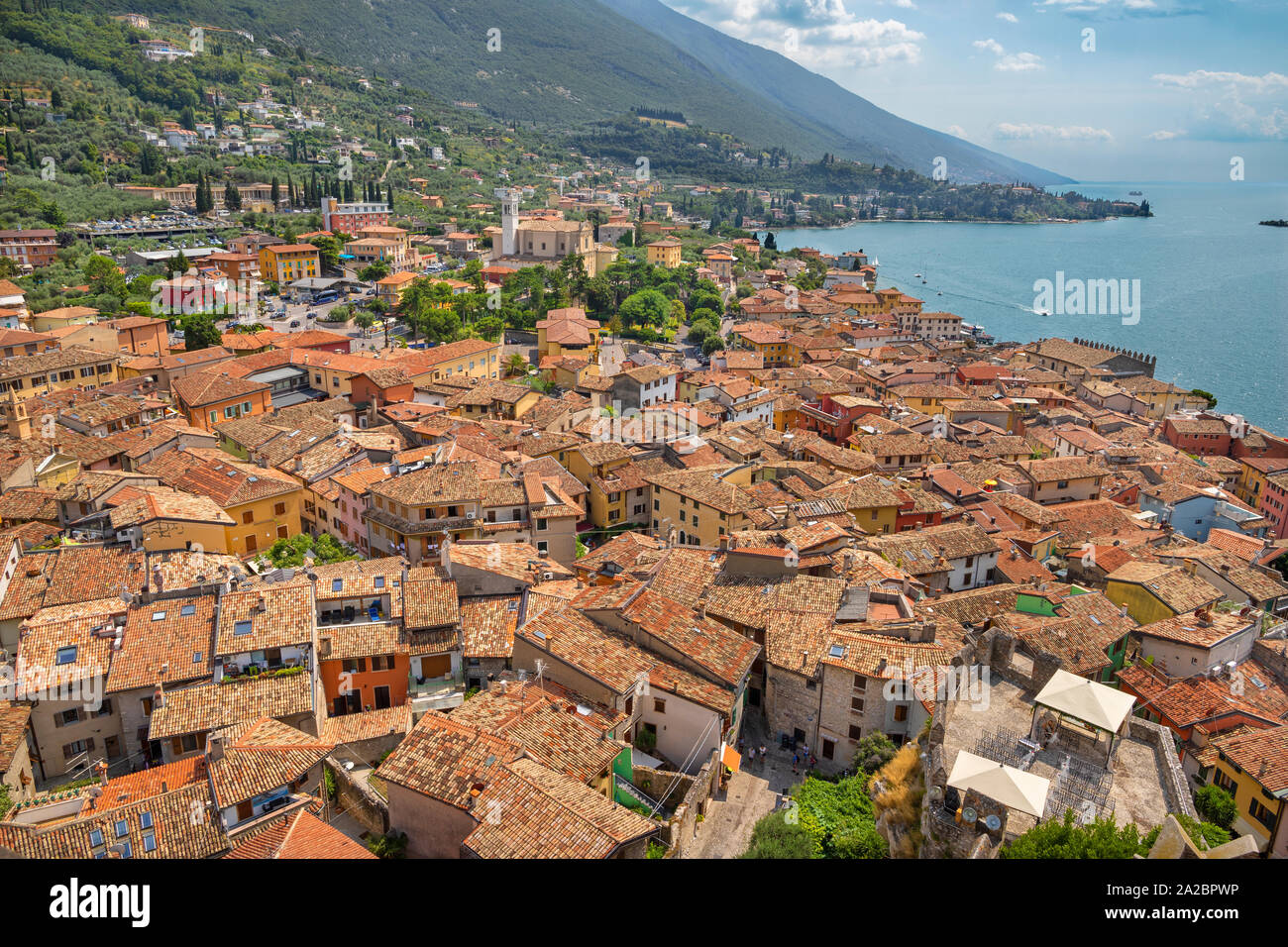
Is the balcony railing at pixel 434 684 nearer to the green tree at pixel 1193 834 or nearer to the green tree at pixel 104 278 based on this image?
the green tree at pixel 1193 834

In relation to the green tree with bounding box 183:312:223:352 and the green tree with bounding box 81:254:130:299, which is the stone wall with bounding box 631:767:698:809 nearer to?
the green tree with bounding box 183:312:223:352

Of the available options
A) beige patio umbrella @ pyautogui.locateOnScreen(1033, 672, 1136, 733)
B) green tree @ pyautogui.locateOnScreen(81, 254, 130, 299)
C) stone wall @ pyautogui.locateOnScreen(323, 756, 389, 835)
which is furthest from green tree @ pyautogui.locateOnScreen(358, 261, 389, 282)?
beige patio umbrella @ pyautogui.locateOnScreen(1033, 672, 1136, 733)

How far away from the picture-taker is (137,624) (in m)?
15.6

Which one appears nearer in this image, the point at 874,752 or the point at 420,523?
the point at 874,752

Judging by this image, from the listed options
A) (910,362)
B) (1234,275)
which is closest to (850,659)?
(910,362)

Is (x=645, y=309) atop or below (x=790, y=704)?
atop

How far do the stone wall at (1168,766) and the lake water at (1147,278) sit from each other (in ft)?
189

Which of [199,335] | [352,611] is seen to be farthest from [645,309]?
[352,611]

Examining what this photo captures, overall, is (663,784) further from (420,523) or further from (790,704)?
(420,523)

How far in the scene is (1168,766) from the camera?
11.1 m

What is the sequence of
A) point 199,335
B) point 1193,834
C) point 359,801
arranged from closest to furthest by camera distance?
point 1193,834 → point 359,801 → point 199,335

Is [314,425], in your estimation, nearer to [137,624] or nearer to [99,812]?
[137,624]

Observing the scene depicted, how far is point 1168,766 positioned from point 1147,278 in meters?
126

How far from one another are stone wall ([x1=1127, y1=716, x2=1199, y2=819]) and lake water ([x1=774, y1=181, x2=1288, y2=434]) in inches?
2267
